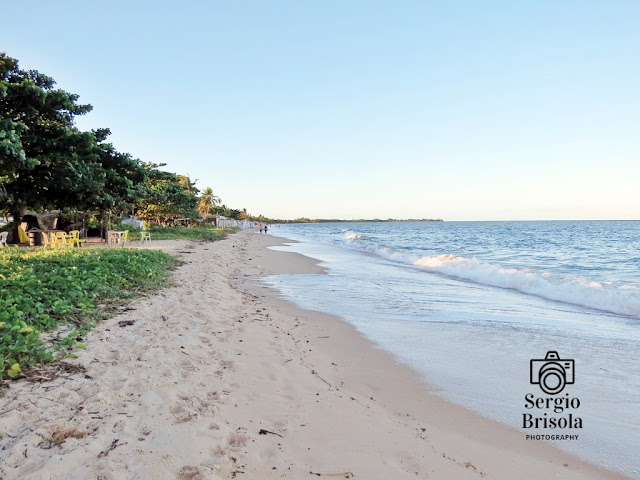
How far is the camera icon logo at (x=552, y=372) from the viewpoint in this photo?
4539mm

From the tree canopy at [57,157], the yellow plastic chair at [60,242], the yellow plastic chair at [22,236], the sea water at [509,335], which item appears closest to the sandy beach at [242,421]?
the sea water at [509,335]

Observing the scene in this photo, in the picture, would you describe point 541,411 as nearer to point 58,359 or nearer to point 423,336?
point 423,336

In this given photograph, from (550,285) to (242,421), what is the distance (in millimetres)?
11527

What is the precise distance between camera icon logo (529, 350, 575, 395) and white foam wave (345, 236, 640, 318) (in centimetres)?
507

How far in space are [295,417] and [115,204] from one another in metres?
15.9

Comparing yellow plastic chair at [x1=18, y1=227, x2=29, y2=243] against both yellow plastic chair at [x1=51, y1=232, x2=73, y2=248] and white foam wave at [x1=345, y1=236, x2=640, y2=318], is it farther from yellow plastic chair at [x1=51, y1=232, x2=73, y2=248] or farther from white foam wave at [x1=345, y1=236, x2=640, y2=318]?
white foam wave at [x1=345, y1=236, x2=640, y2=318]

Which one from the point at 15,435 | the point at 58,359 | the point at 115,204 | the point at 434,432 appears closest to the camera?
the point at 15,435

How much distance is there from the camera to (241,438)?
3023 mm

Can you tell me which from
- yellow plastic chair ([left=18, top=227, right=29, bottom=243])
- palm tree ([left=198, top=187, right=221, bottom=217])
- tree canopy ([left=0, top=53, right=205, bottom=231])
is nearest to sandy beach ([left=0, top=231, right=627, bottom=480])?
tree canopy ([left=0, top=53, right=205, bottom=231])

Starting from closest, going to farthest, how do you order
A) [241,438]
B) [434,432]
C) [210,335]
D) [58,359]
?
[241,438]
[434,432]
[58,359]
[210,335]

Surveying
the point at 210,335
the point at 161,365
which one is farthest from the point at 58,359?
the point at 210,335

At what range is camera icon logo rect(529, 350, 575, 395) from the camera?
14.9 ft

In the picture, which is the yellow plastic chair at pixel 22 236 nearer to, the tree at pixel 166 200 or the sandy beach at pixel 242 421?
the tree at pixel 166 200

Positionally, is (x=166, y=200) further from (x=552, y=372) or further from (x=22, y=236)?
(x=552, y=372)
